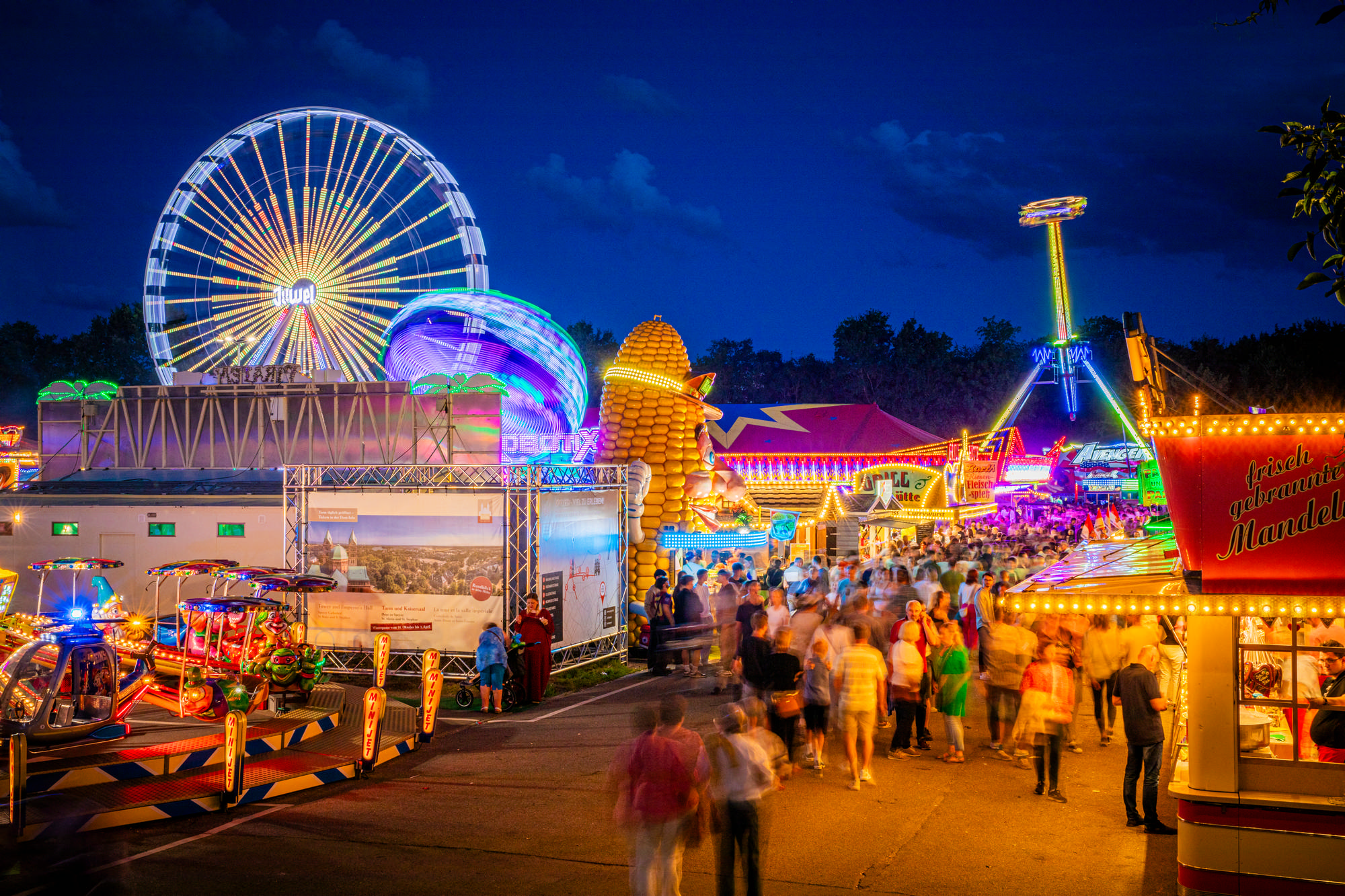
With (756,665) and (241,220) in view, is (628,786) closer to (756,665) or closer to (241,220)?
(756,665)

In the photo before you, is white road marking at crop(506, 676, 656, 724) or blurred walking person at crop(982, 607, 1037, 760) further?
white road marking at crop(506, 676, 656, 724)

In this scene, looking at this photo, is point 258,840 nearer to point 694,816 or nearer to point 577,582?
point 694,816

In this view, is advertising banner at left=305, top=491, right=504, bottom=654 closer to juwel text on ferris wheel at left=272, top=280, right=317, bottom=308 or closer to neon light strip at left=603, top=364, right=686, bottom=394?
neon light strip at left=603, top=364, right=686, bottom=394

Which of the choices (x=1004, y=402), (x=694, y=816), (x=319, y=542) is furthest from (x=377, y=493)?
(x=1004, y=402)

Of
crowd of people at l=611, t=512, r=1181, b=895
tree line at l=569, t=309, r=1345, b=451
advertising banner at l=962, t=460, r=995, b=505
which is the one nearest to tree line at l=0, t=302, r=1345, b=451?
tree line at l=569, t=309, r=1345, b=451

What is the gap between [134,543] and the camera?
18531 millimetres

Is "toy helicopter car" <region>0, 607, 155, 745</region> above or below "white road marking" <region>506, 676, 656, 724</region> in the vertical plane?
above

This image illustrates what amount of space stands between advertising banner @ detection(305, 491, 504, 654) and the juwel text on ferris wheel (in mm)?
10345

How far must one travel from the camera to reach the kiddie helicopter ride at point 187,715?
8289 millimetres

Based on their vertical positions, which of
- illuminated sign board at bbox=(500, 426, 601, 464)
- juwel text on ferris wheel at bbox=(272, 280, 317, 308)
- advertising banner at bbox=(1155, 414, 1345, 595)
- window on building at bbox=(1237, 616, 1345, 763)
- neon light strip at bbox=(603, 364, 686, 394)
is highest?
juwel text on ferris wheel at bbox=(272, 280, 317, 308)

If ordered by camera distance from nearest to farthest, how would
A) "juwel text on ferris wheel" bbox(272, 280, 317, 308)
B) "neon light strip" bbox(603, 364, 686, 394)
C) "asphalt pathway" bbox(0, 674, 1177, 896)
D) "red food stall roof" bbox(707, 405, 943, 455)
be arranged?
"asphalt pathway" bbox(0, 674, 1177, 896) → "neon light strip" bbox(603, 364, 686, 394) → "juwel text on ferris wheel" bbox(272, 280, 317, 308) → "red food stall roof" bbox(707, 405, 943, 455)

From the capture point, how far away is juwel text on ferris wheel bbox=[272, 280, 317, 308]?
2373cm

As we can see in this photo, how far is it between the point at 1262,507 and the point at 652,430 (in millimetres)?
13122

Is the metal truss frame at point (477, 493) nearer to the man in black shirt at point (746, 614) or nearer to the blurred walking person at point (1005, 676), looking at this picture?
the man in black shirt at point (746, 614)
